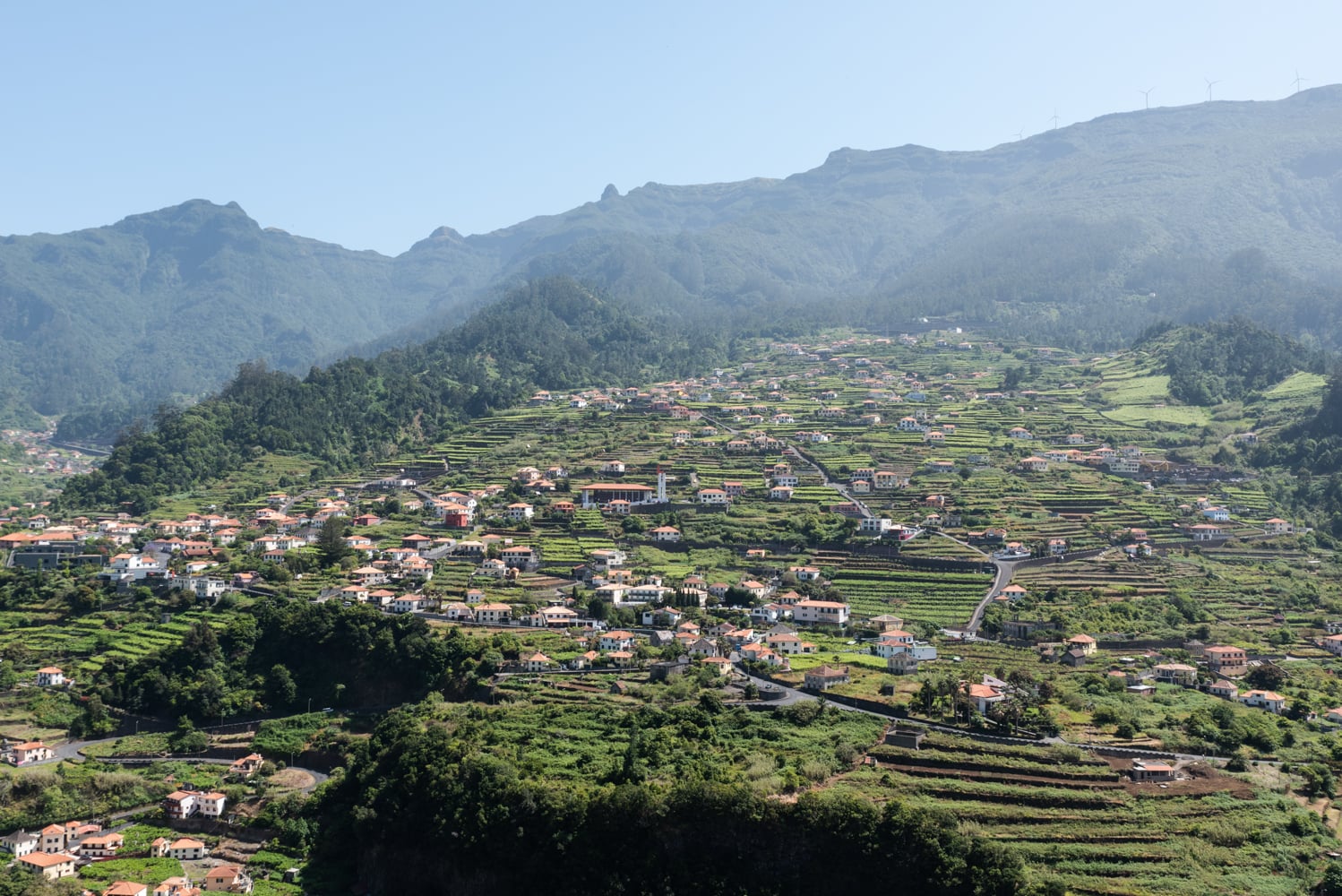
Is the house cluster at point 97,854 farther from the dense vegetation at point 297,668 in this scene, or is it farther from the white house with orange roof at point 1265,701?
the white house with orange roof at point 1265,701

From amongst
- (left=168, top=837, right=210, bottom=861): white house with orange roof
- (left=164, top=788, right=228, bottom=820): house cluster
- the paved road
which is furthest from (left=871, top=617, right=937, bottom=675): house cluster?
(left=168, top=837, right=210, bottom=861): white house with orange roof

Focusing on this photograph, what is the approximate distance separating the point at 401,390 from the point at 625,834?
70.6 meters

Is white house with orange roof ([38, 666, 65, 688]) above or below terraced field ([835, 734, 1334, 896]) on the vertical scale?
above

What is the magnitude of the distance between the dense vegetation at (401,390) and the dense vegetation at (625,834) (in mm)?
46050

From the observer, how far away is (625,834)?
105ft

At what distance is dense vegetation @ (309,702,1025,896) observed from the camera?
29969mm

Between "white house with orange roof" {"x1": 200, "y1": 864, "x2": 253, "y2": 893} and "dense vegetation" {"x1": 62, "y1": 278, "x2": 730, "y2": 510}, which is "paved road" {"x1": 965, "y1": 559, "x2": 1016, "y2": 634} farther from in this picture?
"dense vegetation" {"x1": 62, "y1": 278, "x2": 730, "y2": 510}

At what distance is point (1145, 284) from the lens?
502 feet

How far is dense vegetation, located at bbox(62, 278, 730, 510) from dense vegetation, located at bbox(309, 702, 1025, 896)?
46.0 meters

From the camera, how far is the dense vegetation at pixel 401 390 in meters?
81.7

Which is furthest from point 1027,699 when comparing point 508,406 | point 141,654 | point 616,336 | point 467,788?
point 616,336

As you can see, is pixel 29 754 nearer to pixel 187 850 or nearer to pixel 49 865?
pixel 49 865

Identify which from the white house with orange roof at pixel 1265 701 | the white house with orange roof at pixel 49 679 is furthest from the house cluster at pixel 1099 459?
the white house with orange roof at pixel 49 679

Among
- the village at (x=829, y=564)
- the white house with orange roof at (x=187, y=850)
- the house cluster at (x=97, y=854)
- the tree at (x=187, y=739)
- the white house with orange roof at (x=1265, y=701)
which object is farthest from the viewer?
the tree at (x=187, y=739)
